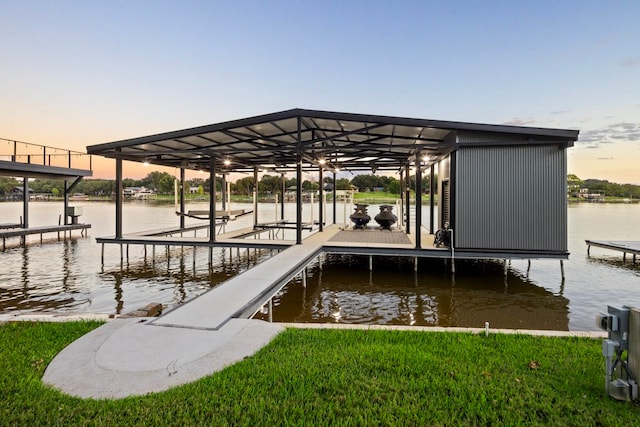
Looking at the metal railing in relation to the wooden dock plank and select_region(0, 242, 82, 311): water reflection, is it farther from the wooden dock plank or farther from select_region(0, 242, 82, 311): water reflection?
select_region(0, 242, 82, 311): water reflection

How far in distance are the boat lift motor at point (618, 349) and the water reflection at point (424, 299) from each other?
3257mm

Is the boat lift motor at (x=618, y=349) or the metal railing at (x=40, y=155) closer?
the boat lift motor at (x=618, y=349)

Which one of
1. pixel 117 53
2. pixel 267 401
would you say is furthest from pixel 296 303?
pixel 117 53

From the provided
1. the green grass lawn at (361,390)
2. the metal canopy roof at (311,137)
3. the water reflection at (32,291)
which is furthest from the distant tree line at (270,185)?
the green grass lawn at (361,390)

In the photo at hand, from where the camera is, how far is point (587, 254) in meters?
12.8

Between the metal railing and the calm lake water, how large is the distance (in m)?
4.66

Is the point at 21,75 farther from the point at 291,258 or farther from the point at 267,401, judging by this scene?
the point at 267,401

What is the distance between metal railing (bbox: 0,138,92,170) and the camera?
14.3 meters

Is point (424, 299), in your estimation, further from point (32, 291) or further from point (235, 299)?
point (32, 291)

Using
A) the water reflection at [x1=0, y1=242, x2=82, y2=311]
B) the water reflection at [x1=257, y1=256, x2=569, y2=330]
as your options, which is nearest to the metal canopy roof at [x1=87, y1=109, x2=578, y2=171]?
the water reflection at [x1=257, y1=256, x2=569, y2=330]

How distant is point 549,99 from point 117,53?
2253 cm

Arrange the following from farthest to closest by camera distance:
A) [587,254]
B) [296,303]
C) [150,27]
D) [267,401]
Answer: [150,27]
[587,254]
[296,303]
[267,401]

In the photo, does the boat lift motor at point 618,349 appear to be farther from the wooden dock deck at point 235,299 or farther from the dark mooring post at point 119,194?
the dark mooring post at point 119,194

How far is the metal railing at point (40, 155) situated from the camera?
46.9 feet
